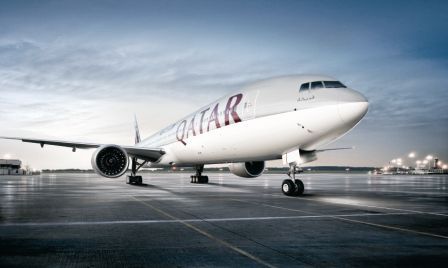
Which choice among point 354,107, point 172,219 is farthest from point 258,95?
point 172,219

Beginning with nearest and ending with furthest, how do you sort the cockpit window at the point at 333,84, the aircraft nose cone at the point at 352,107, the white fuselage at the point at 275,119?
the aircraft nose cone at the point at 352,107 < the white fuselage at the point at 275,119 < the cockpit window at the point at 333,84

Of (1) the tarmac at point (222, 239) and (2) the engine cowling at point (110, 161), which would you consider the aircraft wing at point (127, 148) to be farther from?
(1) the tarmac at point (222, 239)

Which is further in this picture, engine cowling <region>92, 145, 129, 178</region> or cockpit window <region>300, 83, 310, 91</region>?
engine cowling <region>92, 145, 129, 178</region>

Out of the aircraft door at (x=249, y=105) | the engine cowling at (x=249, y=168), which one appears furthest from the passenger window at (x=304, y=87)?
the engine cowling at (x=249, y=168)

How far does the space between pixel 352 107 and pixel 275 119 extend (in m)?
2.75

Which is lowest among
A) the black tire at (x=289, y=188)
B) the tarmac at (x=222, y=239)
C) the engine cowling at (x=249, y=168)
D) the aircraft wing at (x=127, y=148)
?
the tarmac at (x=222, y=239)

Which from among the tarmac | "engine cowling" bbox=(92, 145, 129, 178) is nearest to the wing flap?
"engine cowling" bbox=(92, 145, 129, 178)

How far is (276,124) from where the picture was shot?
14008 millimetres

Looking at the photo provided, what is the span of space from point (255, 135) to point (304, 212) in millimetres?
5181

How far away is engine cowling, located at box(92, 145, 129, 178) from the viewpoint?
20.5 m

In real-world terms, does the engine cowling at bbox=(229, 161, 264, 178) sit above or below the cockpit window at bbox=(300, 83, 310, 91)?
below

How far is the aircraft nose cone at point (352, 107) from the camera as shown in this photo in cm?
1242

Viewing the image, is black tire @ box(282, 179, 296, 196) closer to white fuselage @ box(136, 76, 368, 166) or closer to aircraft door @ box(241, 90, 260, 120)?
white fuselage @ box(136, 76, 368, 166)

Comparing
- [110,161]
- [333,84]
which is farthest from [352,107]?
[110,161]
